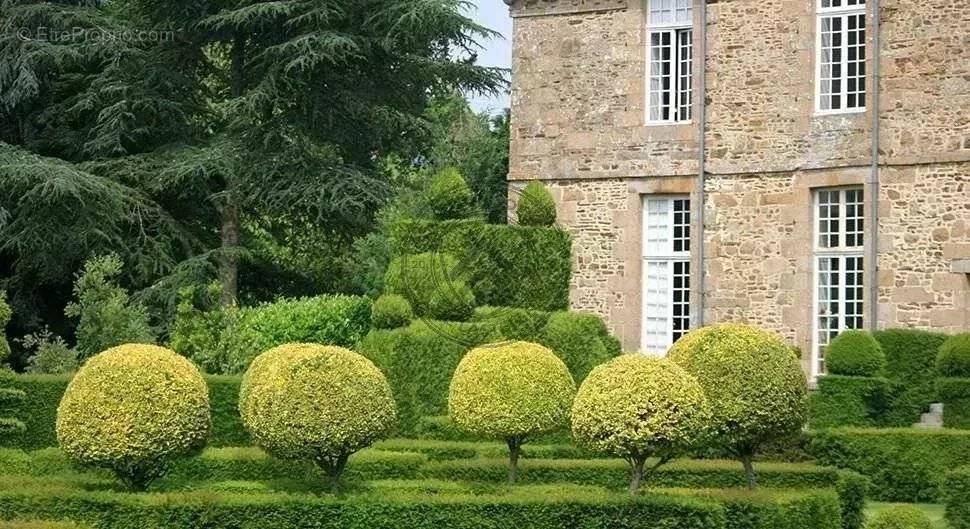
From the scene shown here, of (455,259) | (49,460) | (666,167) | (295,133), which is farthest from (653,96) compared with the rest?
(49,460)

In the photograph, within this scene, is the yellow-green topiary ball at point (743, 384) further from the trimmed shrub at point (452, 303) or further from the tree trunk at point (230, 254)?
the tree trunk at point (230, 254)

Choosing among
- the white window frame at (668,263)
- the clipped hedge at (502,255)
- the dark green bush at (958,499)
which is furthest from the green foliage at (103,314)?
the dark green bush at (958,499)

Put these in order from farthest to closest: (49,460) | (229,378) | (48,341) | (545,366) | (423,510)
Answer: (48,341)
(229,378)
(49,460)
(545,366)
(423,510)

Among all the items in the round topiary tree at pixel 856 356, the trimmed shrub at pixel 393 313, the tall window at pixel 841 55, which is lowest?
the round topiary tree at pixel 856 356

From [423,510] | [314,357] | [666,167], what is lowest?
[423,510]

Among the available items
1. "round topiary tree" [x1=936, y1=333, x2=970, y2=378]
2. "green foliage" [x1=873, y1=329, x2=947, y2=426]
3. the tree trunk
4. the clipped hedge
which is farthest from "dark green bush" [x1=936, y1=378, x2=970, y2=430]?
the tree trunk

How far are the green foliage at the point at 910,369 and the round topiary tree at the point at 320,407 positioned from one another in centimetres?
952

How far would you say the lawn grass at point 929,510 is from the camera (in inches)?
901

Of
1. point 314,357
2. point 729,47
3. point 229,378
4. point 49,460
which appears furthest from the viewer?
point 729,47

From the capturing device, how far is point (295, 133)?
116ft

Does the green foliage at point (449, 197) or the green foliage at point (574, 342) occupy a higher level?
the green foliage at point (449, 197)

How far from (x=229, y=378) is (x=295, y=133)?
8.36 metres

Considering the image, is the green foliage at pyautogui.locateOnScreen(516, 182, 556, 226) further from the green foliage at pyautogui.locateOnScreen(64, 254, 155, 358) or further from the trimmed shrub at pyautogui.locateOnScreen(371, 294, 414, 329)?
the green foliage at pyautogui.locateOnScreen(64, 254, 155, 358)

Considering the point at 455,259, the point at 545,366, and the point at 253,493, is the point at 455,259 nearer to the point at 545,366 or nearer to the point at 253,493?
the point at 545,366
